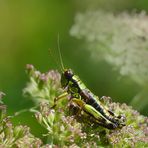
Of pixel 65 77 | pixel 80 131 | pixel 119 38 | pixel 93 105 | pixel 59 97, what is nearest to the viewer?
pixel 80 131

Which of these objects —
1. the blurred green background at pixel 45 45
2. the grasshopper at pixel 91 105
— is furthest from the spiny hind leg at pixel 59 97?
the blurred green background at pixel 45 45

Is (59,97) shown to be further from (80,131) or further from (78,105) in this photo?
(80,131)

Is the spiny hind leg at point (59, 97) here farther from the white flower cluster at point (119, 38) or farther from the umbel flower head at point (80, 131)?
the white flower cluster at point (119, 38)

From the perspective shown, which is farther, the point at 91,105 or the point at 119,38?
the point at 119,38

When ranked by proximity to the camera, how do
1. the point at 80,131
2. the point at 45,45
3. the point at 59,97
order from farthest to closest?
the point at 45,45, the point at 59,97, the point at 80,131

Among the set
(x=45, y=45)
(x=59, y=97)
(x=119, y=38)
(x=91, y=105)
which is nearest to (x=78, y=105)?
(x=91, y=105)

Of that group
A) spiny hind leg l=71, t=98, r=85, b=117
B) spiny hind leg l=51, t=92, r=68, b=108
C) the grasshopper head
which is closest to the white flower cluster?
the grasshopper head
